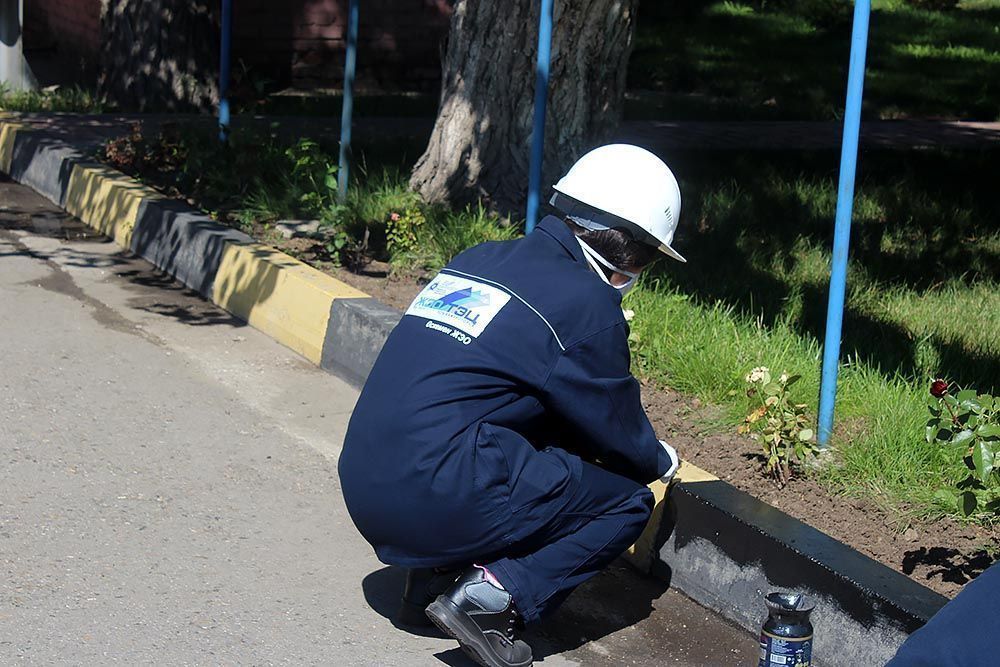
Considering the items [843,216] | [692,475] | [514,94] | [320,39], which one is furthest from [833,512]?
[320,39]

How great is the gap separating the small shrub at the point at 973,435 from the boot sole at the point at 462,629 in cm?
134

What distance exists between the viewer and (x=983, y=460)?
363 centimetres

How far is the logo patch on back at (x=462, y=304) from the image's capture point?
3586 millimetres

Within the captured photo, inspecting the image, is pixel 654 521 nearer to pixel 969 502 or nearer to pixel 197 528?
pixel 969 502

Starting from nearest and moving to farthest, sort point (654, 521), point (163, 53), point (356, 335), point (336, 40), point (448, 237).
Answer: point (654, 521) → point (356, 335) → point (448, 237) → point (163, 53) → point (336, 40)

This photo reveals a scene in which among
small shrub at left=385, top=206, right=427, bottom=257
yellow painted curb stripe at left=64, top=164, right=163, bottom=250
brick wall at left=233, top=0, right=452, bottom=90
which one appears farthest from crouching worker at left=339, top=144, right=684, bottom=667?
brick wall at left=233, top=0, right=452, bottom=90

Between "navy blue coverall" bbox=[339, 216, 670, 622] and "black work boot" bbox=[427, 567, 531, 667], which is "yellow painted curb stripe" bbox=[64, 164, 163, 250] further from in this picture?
"black work boot" bbox=[427, 567, 531, 667]

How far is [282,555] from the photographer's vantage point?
172 inches

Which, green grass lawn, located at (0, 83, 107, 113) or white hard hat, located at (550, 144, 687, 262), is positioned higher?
white hard hat, located at (550, 144, 687, 262)

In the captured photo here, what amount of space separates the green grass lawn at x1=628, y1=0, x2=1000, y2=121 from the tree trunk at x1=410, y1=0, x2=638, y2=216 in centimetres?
443

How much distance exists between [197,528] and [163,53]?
7653mm

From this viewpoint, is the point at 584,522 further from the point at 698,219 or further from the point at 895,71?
the point at 895,71

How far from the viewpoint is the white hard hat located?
147 inches

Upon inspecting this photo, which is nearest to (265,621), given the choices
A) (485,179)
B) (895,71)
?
(485,179)
